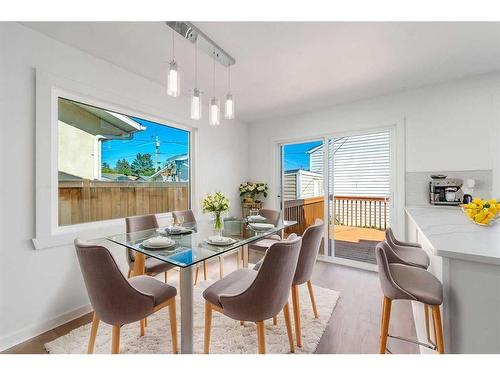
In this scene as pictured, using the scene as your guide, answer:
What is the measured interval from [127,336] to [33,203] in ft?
4.26

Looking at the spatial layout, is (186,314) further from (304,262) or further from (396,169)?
(396,169)

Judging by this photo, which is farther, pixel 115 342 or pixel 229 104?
pixel 229 104

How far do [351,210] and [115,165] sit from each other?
3359 mm

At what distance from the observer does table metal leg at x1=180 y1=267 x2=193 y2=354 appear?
1374 millimetres

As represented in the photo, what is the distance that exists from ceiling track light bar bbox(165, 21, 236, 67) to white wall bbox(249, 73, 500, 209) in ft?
6.48

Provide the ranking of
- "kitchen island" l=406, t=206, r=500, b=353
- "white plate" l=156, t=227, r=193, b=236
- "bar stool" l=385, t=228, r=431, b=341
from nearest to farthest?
"kitchen island" l=406, t=206, r=500, b=353
"bar stool" l=385, t=228, r=431, b=341
"white plate" l=156, t=227, r=193, b=236

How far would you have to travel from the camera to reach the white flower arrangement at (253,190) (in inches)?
159

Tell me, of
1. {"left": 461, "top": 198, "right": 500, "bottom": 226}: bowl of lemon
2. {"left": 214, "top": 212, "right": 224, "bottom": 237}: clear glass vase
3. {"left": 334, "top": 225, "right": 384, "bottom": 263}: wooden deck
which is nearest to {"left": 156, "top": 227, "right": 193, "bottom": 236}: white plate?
{"left": 214, "top": 212, "right": 224, "bottom": 237}: clear glass vase

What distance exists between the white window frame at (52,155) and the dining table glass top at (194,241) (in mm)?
514

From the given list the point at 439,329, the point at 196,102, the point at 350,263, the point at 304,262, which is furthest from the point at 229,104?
the point at 350,263

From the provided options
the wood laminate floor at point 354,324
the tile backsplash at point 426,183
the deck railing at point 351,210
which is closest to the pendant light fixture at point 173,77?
the wood laminate floor at point 354,324

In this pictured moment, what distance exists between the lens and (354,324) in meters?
1.91

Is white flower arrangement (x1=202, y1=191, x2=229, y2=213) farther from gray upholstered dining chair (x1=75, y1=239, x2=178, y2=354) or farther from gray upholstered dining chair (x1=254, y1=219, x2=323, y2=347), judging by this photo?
gray upholstered dining chair (x1=75, y1=239, x2=178, y2=354)

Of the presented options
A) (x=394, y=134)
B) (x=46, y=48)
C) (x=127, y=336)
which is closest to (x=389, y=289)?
(x=127, y=336)
